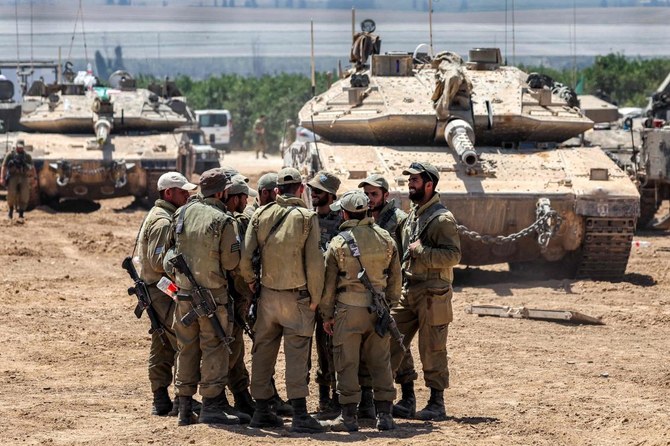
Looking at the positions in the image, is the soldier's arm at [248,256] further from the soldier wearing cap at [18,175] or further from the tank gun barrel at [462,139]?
the soldier wearing cap at [18,175]

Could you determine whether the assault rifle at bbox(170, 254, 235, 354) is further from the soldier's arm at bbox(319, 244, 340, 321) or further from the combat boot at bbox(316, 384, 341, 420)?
the combat boot at bbox(316, 384, 341, 420)

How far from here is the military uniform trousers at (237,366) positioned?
30.4 ft

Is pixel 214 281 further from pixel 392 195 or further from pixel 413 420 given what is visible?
pixel 392 195

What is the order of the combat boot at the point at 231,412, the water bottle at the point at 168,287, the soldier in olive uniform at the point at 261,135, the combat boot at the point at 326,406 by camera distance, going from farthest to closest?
the soldier in olive uniform at the point at 261,135, the combat boot at the point at 326,406, the combat boot at the point at 231,412, the water bottle at the point at 168,287

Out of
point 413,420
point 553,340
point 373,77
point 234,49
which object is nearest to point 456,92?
point 373,77

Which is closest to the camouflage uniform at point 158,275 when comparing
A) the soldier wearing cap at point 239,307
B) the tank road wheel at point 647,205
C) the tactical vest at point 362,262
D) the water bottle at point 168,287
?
the water bottle at point 168,287

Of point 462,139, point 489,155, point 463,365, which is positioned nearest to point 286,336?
point 463,365

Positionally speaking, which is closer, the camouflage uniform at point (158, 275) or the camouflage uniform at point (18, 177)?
the camouflage uniform at point (158, 275)

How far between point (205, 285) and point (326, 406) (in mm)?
1273

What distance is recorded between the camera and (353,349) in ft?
29.1

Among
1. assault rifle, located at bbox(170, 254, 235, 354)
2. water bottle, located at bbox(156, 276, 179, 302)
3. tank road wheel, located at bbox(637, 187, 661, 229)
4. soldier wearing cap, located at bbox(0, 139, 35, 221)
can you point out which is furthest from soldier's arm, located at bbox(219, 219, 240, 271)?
soldier wearing cap, located at bbox(0, 139, 35, 221)

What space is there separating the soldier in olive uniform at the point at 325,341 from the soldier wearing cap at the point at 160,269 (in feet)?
3.00

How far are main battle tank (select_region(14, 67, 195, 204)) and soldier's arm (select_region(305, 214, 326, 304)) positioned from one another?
14766 millimetres

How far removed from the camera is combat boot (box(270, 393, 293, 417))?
9383 millimetres
